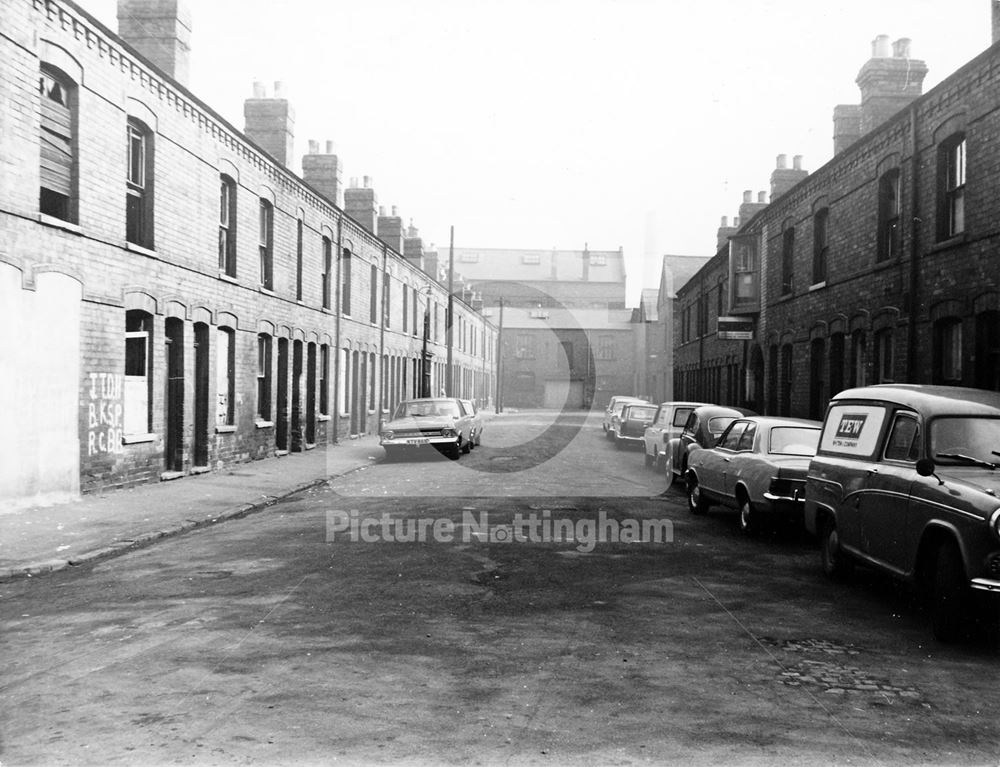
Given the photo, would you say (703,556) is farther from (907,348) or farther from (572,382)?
(572,382)

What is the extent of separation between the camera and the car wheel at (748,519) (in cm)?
1111

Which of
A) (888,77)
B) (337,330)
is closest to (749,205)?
(888,77)

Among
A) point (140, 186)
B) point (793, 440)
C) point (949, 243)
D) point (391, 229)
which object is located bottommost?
point (793, 440)

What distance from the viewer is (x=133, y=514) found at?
12.4 metres

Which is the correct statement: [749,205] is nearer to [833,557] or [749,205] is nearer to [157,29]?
[157,29]

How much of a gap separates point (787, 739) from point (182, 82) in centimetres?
1771

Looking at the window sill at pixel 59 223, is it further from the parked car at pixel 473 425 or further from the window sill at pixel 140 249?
the parked car at pixel 473 425

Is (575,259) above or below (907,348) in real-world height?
above

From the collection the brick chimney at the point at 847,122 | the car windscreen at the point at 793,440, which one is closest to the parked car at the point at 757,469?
the car windscreen at the point at 793,440

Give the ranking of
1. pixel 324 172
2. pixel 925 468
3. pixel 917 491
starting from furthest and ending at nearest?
1. pixel 324 172
2. pixel 917 491
3. pixel 925 468

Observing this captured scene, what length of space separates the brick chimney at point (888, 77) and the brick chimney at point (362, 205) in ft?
63.1

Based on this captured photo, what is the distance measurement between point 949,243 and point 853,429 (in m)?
7.96

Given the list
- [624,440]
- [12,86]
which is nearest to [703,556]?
[12,86]

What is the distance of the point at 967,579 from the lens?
6039mm
